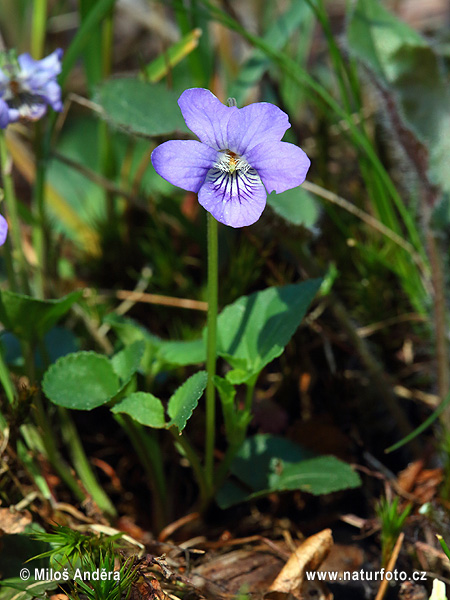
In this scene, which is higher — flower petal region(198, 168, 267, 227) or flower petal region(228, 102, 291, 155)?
flower petal region(228, 102, 291, 155)

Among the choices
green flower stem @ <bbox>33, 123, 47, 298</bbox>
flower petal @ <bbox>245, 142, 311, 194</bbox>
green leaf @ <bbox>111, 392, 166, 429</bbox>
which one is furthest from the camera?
green flower stem @ <bbox>33, 123, 47, 298</bbox>

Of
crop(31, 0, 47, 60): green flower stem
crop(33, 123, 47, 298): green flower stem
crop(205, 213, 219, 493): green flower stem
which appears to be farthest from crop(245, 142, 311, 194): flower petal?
crop(31, 0, 47, 60): green flower stem

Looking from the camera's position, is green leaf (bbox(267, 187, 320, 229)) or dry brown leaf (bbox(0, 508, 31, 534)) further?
green leaf (bbox(267, 187, 320, 229))

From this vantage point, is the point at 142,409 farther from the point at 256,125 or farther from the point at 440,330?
the point at 440,330

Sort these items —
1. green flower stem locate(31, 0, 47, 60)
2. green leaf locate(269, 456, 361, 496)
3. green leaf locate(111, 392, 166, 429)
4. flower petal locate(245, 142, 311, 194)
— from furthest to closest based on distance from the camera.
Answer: green flower stem locate(31, 0, 47, 60)
green leaf locate(269, 456, 361, 496)
green leaf locate(111, 392, 166, 429)
flower petal locate(245, 142, 311, 194)

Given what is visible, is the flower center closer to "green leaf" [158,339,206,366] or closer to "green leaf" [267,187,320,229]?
"green leaf" [267,187,320,229]

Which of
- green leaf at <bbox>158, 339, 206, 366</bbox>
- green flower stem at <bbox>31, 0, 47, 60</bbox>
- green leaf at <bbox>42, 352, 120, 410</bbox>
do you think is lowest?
green leaf at <bbox>42, 352, 120, 410</bbox>

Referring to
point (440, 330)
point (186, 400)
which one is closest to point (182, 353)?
point (186, 400)
